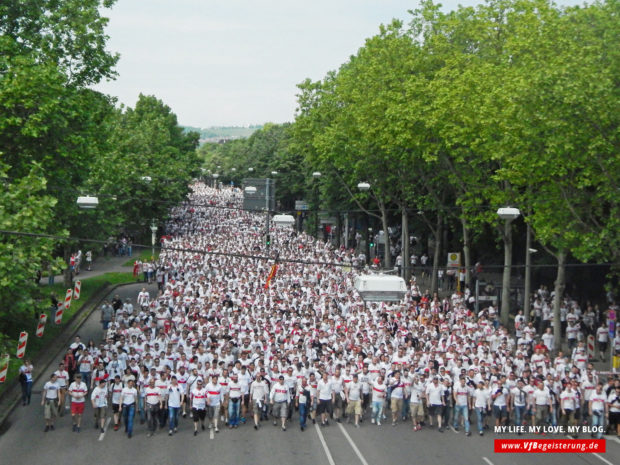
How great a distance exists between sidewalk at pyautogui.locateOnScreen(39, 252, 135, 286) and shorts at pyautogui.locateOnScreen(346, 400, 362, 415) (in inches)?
1182

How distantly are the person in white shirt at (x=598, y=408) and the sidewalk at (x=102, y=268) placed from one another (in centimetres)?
3368

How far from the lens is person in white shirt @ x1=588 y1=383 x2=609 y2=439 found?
19.0m

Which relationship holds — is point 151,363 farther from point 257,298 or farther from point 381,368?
point 257,298

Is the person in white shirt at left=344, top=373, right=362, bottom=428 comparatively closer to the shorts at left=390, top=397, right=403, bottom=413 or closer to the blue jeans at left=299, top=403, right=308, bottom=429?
the shorts at left=390, top=397, right=403, bottom=413

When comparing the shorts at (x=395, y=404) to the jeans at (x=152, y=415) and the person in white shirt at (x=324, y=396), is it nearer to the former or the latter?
the person in white shirt at (x=324, y=396)

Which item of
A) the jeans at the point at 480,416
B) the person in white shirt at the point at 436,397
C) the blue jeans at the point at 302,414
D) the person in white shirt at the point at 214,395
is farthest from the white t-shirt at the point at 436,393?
the person in white shirt at the point at 214,395

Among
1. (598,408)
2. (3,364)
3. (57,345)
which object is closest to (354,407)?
(598,408)

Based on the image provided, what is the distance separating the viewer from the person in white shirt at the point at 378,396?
773 inches

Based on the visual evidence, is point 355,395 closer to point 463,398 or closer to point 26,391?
point 463,398

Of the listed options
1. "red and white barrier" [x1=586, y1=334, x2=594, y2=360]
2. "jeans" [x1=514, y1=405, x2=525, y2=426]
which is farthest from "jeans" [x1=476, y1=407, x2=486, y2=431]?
"red and white barrier" [x1=586, y1=334, x2=594, y2=360]

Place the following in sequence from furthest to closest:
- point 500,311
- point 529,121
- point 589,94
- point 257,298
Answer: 1. point 500,311
2. point 257,298
3. point 529,121
4. point 589,94

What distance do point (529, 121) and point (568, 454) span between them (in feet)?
38.7

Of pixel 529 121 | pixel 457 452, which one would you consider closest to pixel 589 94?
pixel 529 121

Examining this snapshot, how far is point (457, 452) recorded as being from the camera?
17.6 metres
